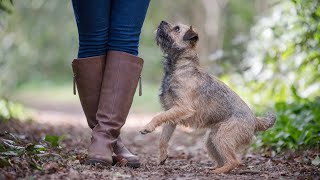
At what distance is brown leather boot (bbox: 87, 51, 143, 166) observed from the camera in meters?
4.33

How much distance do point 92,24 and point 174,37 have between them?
1228 millimetres

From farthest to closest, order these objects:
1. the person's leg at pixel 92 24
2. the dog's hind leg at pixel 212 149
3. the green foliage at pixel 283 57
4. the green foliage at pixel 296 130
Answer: the green foliage at pixel 283 57 → the green foliage at pixel 296 130 → the dog's hind leg at pixel 212 149 → the person's leg at pixel 92 24

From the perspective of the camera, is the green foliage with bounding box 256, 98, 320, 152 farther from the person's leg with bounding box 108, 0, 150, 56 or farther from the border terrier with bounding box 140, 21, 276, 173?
the person's leg with bounding box 108, 0, 150, 56

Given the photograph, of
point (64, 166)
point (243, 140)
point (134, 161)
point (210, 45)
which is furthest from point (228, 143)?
point (210, 45)

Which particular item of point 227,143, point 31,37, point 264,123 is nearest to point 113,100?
point 227,143

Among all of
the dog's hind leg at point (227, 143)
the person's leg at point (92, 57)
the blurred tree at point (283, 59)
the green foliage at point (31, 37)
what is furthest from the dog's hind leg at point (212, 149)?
the green foliage at point (31, 37)

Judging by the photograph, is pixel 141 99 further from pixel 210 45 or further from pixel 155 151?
pixel 155 151

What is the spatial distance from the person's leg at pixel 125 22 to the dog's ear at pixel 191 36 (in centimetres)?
88

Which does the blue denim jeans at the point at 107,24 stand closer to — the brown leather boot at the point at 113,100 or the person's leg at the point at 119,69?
the person's leg at the point at 119,69

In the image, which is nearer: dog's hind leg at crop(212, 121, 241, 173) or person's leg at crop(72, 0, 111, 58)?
person's leg at crop(72, 0, 111, 58)

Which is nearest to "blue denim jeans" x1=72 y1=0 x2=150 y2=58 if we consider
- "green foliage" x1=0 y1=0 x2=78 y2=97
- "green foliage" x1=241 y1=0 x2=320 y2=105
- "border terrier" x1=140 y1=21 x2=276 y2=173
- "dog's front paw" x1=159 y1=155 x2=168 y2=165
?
"border terrier" x1=140 y1=21 x2=276 y2=173

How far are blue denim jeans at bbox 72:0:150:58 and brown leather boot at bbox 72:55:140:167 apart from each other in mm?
72

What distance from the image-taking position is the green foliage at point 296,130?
588 cm

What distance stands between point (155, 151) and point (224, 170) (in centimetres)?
242
